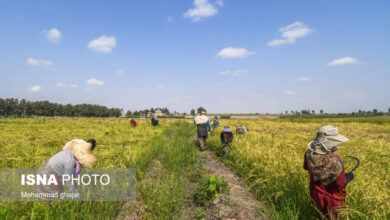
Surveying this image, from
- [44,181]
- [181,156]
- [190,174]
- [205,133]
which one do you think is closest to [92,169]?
[44,181]

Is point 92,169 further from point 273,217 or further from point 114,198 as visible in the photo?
point 273,217

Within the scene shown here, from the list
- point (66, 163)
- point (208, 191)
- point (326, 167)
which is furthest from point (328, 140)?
point (66, 163)

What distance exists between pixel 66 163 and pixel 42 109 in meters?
140

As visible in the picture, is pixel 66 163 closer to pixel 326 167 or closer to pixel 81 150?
pixel 81 150

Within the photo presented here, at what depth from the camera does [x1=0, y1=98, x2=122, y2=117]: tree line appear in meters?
96.3

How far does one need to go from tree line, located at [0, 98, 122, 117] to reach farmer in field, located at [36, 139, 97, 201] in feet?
417

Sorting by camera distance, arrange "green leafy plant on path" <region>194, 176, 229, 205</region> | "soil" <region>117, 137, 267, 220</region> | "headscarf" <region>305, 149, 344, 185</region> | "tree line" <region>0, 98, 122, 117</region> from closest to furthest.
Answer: "headscarf" <region>305, 149, 344, 185</region>
"soil" <region>117, 137, 267, 220</region>
"green leafy plant on path" <region>194, 176, 229, 205</region>
"tree line" <region>0, 98, 122, 117</region>

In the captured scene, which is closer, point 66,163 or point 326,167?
point 326,167

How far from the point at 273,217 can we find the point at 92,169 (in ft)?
14.1

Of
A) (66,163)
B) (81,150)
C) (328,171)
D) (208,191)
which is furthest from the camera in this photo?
(208,191)

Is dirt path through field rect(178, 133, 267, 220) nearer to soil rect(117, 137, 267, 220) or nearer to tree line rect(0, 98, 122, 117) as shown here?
soil rect(117, 137, 267, 220)

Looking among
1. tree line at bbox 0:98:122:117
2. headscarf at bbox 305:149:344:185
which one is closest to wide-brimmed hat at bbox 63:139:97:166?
headscarf at bbox 305:149:344:185

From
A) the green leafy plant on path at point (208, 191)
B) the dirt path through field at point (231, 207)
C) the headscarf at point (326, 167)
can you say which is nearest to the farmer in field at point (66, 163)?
the dirt path through field at point (231, 207)

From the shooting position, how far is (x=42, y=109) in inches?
4259
